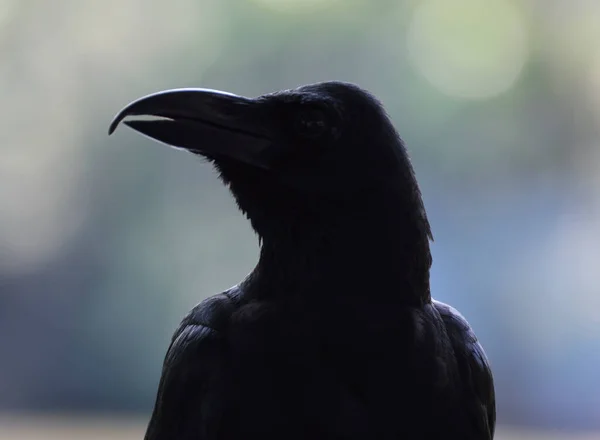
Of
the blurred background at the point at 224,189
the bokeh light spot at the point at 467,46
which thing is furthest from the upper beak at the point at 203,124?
the bokeh light spot at the point at 467,46

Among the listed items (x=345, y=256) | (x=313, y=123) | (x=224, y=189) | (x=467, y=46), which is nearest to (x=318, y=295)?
(x=345, y=256)

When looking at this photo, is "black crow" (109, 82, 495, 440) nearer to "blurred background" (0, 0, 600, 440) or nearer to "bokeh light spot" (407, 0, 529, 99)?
"blurred background" (0, 0, 600, 440)

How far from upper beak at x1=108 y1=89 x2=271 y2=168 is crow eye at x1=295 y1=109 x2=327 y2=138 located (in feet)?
0.17

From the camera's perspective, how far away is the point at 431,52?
88.8 inches

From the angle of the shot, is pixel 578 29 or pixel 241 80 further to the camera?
pixel 578 29

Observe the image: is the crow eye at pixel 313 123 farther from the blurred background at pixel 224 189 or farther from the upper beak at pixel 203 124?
the blurred background at pixel 224 189

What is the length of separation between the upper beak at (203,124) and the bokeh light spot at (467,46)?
1.23 m

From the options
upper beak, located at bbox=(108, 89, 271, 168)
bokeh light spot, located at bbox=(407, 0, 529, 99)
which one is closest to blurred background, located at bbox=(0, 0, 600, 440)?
bokeh light spot, located at bbox=(407, 0, 529, 99)

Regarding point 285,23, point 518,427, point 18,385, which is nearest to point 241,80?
point 285,23

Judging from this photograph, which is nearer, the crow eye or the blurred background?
the crow eye

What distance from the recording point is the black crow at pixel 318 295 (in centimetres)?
104

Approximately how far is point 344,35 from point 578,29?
0.69 metres

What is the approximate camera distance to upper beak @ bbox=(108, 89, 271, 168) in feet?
3.51

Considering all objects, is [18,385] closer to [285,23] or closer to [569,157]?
[285,23]
